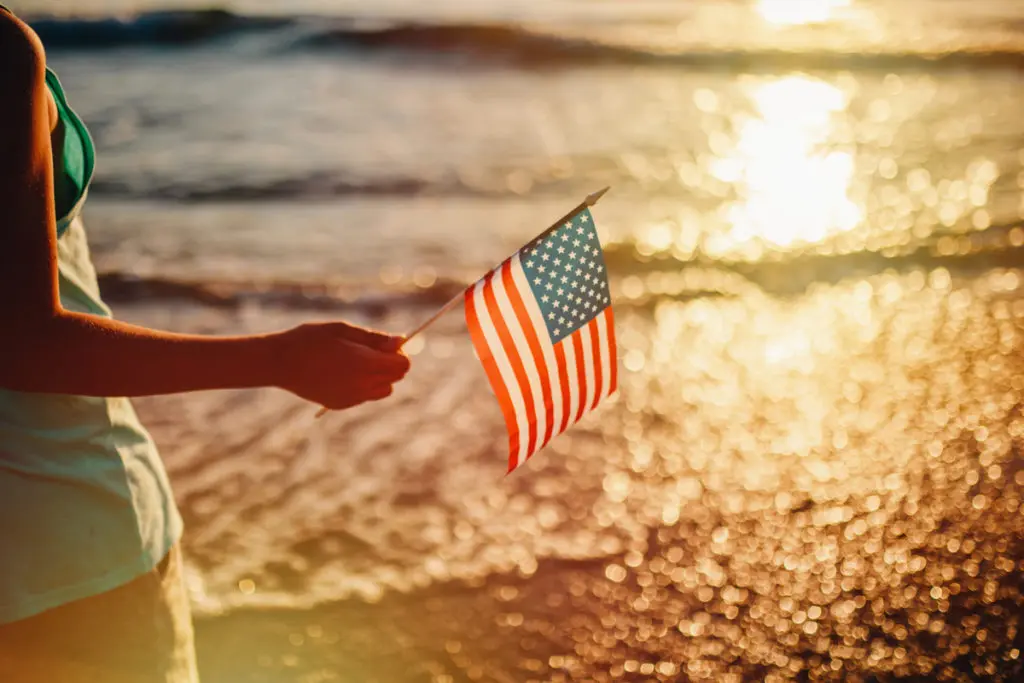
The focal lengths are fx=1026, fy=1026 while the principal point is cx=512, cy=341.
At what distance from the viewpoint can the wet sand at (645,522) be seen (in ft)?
9.66

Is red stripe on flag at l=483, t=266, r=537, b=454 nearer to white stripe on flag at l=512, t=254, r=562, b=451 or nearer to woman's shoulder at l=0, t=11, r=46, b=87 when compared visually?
white stripe on flag at l=512, t=254, r=562, b=451

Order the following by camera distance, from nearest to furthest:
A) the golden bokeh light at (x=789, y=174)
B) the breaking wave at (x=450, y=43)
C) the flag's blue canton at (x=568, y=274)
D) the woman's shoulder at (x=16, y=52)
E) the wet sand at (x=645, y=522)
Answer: the woman's shoulder at (x=16, y=52), the flag's blue canton at (x=568, y=274), the wet sand at (x=645, y=522), the golden bokeh light at (x=789, y=174), the breaking wave at (x=450, y=43)

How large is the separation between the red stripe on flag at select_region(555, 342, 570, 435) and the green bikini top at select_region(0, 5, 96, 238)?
0.96m

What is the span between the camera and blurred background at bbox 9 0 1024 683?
3041 mm

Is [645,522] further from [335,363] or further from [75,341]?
[75,341]

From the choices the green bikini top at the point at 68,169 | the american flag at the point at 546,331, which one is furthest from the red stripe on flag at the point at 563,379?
the green bikini top at the point at 68,169

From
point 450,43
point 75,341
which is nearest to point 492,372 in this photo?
point 75,341

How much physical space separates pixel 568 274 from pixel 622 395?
9.23 feet

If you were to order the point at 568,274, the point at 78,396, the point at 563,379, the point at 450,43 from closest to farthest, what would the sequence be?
1. the point at 78,396
2. the point at 568,274
3. the point at 563,379
4. the point at 450,43

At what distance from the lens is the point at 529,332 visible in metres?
1.98

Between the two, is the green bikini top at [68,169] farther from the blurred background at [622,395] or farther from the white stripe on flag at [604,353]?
the blurred background at [622,395]

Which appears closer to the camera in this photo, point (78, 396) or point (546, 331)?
point (78, 396)

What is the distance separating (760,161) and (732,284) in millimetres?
4173

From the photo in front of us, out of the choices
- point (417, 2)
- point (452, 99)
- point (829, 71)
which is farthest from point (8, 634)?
point (417, 2)
